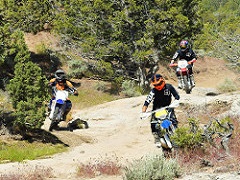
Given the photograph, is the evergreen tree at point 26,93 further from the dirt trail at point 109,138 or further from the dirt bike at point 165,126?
the dirt bike at point 165,126

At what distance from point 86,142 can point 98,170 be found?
5726mm

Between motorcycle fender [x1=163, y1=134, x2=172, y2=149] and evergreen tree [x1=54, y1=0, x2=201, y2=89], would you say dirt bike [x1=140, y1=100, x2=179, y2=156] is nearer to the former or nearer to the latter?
motorcycle fender [x1=163, y1=134, x2=172, y2=149]

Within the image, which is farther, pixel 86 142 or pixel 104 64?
pixel 104 64

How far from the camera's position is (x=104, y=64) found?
28.4 m

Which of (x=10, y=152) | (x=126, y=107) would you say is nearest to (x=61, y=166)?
(x=10, y=152)

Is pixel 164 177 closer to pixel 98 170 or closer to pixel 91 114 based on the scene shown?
pixel 98 170

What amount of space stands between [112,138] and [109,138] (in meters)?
0.19

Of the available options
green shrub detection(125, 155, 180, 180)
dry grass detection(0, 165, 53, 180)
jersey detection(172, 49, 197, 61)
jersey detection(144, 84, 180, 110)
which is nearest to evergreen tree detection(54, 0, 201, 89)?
jersey detection(172, 49, 197, 61)

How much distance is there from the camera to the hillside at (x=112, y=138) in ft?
30.8

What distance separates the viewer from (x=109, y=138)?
1465 cm

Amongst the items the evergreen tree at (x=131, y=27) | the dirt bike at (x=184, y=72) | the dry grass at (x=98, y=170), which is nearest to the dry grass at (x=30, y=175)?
the dry grass at (x=98, y=170)

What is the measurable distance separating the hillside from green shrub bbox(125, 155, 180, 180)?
0.81 ft

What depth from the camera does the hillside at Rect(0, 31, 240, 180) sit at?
9.38m

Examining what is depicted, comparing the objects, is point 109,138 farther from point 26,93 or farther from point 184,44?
point 184,44
